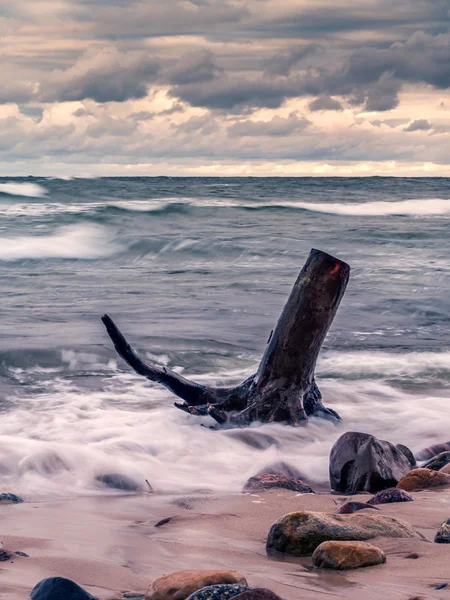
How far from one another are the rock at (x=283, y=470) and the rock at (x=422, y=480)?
→ 31.3 inches

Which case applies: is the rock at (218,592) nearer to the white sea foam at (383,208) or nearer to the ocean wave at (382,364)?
the ocean wave at (382,364)

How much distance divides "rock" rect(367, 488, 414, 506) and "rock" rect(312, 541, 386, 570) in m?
1.13

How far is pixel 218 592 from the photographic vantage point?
2.41 meters

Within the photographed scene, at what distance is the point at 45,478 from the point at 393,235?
21969mm

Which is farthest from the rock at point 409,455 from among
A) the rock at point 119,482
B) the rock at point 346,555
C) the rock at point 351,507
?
the rock at point 346,555

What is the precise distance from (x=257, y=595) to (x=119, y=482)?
2597mm

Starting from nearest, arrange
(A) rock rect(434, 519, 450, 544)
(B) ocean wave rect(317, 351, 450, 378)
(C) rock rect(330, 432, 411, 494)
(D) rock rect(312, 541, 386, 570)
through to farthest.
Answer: (D) rock rect(312, 541, 386, 570) → (A) rock rect(434, 519, 450, 544) → (C) rock rect(330, 432, 411, 494) → (B) ocean wave rect(317, 351, 450, 378)

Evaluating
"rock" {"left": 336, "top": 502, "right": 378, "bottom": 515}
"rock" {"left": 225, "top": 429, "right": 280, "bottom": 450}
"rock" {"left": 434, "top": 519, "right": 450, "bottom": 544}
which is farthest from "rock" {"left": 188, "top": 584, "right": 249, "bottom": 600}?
"rock" {"left": 225, "top": 429, "right": 280, "bottom": 450}

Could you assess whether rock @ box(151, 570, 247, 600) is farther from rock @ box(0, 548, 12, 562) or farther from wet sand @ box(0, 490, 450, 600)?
rock @ box(0, 548, 12, 562)

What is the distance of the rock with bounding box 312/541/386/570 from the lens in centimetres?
297

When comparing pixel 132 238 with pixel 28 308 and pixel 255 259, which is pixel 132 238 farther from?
pixel 28 308

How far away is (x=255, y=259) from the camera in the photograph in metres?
20.0

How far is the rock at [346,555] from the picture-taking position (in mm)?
2971

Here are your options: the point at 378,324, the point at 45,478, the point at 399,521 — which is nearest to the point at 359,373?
the point at 378,324
